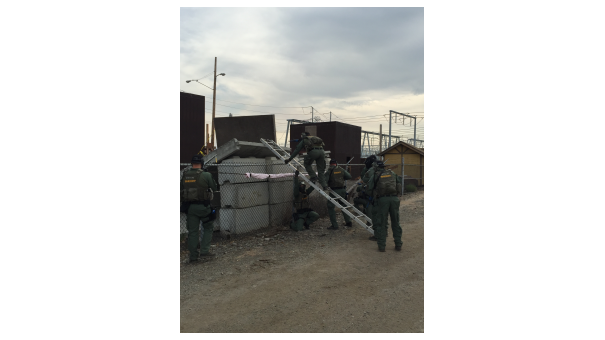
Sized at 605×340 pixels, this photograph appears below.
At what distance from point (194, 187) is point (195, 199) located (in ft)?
0.70

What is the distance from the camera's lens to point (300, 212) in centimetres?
844

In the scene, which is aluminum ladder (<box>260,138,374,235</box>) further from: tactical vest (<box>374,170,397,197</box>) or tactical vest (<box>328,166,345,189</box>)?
tactical vest (<box>374,170,397,197</box>)

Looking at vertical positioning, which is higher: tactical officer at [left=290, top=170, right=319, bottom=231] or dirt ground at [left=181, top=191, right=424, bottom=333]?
tactical officer at [left=290, top=170, right=319, bottom=231]

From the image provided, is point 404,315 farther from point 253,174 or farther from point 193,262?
point 253,174

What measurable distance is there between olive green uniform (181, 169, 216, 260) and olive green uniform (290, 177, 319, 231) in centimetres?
268

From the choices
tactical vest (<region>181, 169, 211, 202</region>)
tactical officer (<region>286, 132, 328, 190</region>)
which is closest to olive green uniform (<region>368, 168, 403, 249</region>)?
tactical officer (<region>286, 132, 328, 190</region>)

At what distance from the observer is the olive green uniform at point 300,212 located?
8.36 m

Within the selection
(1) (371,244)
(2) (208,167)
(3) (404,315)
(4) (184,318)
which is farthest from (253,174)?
(3) (404,315)

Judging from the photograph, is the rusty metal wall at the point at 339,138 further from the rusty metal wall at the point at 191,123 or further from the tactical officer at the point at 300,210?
the tactical officer at the point at 300,210

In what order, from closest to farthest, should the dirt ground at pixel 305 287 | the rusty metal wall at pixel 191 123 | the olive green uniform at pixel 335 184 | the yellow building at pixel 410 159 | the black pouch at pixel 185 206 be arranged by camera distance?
the dirt ground at pixel 305 287, the black pouch at pixel 185 206, the olive green uniform at pixel 335 184, the rusty metal wall at pixel 191 123, the yellow building at pixel 410 159

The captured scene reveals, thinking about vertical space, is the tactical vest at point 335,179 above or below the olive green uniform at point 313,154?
below

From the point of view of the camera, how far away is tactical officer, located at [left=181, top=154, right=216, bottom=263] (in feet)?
19.6

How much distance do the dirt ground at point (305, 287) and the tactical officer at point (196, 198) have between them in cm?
46

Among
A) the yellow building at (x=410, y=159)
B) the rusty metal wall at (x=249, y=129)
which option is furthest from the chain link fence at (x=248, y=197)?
the yellow building at (x=410, y=159)
